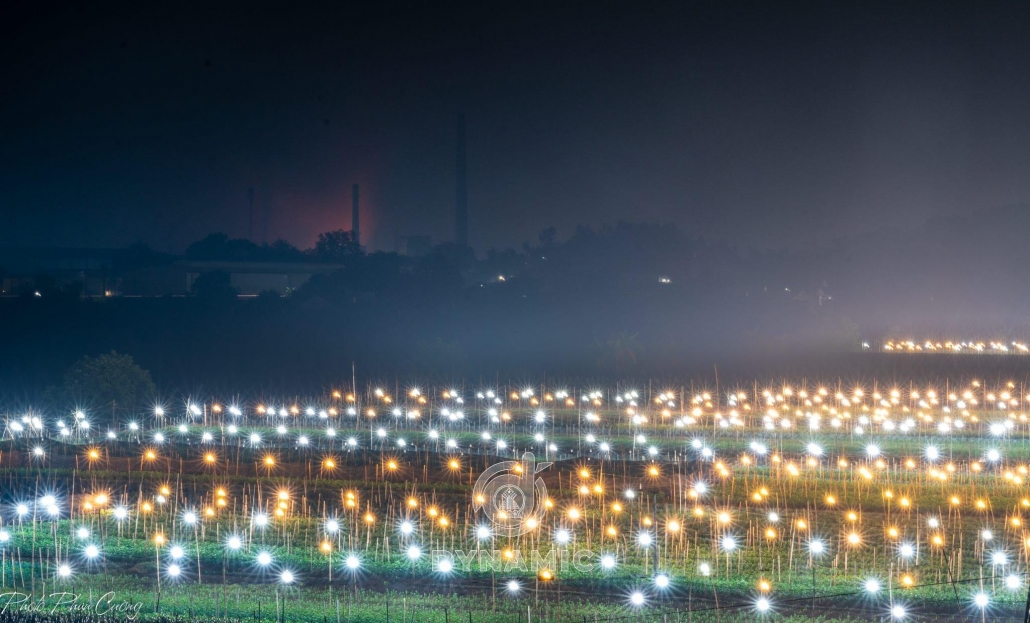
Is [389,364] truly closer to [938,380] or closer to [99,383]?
[99,383]

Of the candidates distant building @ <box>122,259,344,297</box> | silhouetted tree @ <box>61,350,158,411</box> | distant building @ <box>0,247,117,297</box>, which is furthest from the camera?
distant building @ <box>122,259,344,297</box>

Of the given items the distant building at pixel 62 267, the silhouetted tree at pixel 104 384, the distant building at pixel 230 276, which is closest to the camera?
the silhouetted tree at pixel 104 384

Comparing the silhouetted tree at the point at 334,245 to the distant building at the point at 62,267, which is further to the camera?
the silhouetted tree at the point at 334,245

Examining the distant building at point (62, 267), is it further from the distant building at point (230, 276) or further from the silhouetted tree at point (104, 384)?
the silhouetted tree at point (104, 384)

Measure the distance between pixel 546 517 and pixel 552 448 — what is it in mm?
4432

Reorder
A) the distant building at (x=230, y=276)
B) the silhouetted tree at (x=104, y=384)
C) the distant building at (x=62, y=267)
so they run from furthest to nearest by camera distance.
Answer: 1. the distant building at (x=230, y=276)
2. the distant building at (x=62, y=267)
3. the silhouetted tree at (x=104, y=384)

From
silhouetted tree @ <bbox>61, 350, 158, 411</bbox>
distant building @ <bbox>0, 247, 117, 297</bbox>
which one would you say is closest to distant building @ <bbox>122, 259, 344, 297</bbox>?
distant building @ <bbox>0, 247, 117, 297</bbox>

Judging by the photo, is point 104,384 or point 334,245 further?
point 334,245

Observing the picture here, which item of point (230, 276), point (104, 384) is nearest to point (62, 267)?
point (230, 276)

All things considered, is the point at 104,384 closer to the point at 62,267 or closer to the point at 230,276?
the point at 230,276

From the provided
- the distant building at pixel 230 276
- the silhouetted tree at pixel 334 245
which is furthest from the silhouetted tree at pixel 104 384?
the silhouetted tree at pixel 334 245

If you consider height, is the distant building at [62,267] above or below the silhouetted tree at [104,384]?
above

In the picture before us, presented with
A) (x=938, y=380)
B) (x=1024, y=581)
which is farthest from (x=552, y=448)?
(x=938, y=380)

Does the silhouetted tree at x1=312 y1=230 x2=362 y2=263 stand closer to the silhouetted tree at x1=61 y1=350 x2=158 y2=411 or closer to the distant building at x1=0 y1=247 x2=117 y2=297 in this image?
the distant building at x1=0 y1=247 x2=117 y2=297
